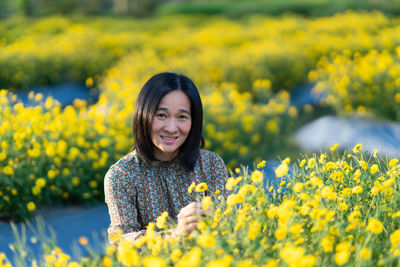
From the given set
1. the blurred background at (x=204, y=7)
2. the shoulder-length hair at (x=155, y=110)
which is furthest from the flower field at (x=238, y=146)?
the blurred background at (x=204, y=7)

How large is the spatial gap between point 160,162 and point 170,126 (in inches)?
8.2

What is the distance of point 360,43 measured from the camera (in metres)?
8.42

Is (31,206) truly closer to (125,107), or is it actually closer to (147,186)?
(147,186)

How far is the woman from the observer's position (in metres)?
1.89

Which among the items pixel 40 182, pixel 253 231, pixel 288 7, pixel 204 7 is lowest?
pixel 40 182

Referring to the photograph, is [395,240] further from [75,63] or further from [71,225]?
[75,63]

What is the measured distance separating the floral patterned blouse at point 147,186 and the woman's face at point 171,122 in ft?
0.42

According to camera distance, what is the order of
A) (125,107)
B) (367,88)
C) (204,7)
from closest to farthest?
(125,107) → (367,88) → (204,7)

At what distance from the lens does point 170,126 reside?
1894mm

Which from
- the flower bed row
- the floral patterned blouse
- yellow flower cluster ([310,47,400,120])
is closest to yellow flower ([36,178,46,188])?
the floral patterned blouse

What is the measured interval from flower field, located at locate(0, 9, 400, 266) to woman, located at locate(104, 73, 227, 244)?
182 mm

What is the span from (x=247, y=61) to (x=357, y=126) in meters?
2.67

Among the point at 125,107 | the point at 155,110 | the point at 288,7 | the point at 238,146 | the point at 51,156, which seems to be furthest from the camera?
the point at 288,7

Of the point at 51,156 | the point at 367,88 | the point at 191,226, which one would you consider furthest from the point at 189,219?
the point at 367,88
